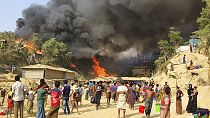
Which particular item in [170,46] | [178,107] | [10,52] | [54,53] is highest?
[170,46]

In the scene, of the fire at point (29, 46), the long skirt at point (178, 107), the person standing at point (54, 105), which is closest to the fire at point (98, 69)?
the fire at point (29, 46)

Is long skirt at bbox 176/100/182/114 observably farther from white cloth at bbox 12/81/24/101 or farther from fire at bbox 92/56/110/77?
fire at bbox 92/56/110/77

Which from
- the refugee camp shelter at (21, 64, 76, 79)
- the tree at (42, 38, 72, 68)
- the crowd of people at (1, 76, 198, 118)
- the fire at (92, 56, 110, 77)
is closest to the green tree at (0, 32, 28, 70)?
the tree at (42, 38, 72, 68)

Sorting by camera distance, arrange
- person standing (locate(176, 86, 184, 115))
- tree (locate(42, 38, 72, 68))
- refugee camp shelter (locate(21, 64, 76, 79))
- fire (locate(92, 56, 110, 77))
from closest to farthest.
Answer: person standing (locate(176, 86, 184, 115)), refugee camp shelter (locate(21, 64, 76, 79)), tree (locate(42, 38, 72, 68)), fire (locate(92, 56, 110, 77))

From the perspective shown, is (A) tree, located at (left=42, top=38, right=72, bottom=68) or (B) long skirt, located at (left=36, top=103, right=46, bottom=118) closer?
(B) long skirt, located at (left=36, top=103, right=46, bottom=118)

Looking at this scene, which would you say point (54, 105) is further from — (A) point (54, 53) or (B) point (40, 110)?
(A) point (54, 53)

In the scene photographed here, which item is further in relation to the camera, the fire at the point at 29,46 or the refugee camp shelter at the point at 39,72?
the fire at the point at 29,46

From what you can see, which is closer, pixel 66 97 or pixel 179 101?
pixel 179 101

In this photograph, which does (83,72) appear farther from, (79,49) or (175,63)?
(175,63)

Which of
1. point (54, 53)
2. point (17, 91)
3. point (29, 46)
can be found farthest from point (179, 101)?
point (29, 46)

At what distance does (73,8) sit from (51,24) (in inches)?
198

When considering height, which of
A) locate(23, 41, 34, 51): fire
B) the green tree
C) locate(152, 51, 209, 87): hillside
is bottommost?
locate(152, 51, 209, 87): hillside

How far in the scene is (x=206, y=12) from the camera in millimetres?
28703

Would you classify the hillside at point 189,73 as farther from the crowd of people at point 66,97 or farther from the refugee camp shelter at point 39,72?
the refugee camp shelter at point 39,72
